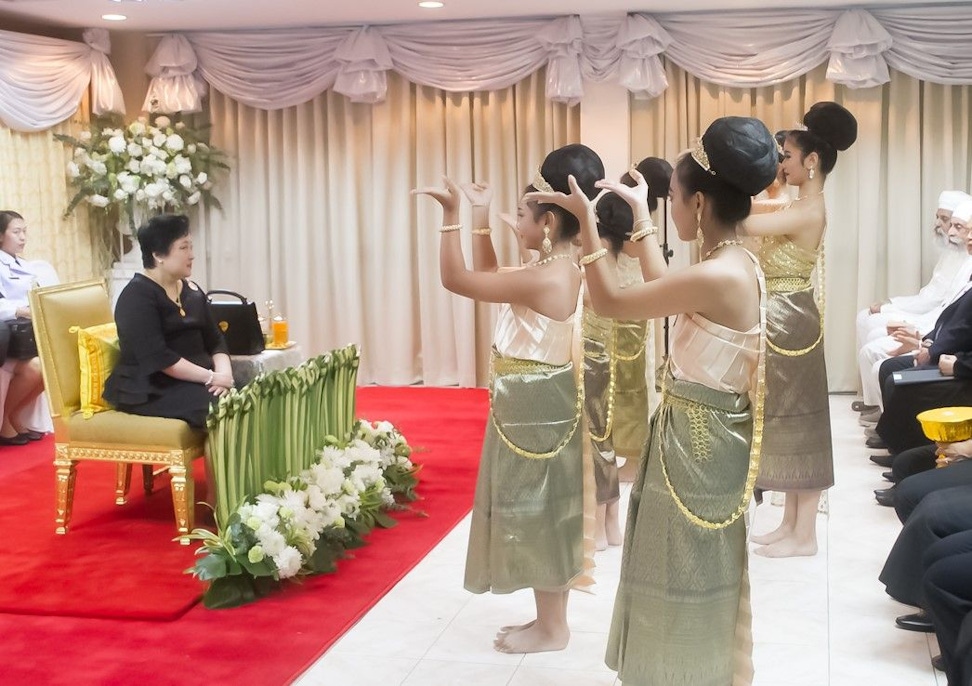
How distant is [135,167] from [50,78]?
769 millimetres

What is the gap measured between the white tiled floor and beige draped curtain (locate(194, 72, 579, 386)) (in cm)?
384

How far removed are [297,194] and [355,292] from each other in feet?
2.71

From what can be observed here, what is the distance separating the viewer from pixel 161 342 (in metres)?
5.01

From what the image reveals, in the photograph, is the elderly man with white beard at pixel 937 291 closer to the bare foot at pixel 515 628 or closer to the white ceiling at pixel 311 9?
the white ceiling at pixel 311 9

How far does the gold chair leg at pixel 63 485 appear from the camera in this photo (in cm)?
505

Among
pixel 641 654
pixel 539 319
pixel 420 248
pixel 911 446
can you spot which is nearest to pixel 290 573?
pixel 539 319

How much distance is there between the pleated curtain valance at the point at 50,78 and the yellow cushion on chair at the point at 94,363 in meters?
3.07

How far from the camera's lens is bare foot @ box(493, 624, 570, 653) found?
371 cm

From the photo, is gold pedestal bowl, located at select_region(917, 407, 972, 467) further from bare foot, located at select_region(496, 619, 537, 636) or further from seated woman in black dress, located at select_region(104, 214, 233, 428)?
seated woman in black dress, located at select_region(104, 214, 233, 428)

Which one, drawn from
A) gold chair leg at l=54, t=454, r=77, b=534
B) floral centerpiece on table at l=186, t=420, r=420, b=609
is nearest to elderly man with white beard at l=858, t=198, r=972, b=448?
floral centerpiece on table at l=186, t=420, r=420, b=609

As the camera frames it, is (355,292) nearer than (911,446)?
No

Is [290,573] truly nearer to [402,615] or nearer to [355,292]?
[402,615]

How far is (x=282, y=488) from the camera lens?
4.58 metres

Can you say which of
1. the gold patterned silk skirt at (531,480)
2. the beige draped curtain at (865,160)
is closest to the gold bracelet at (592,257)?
the gold patterned silk skirt at (531,480)
